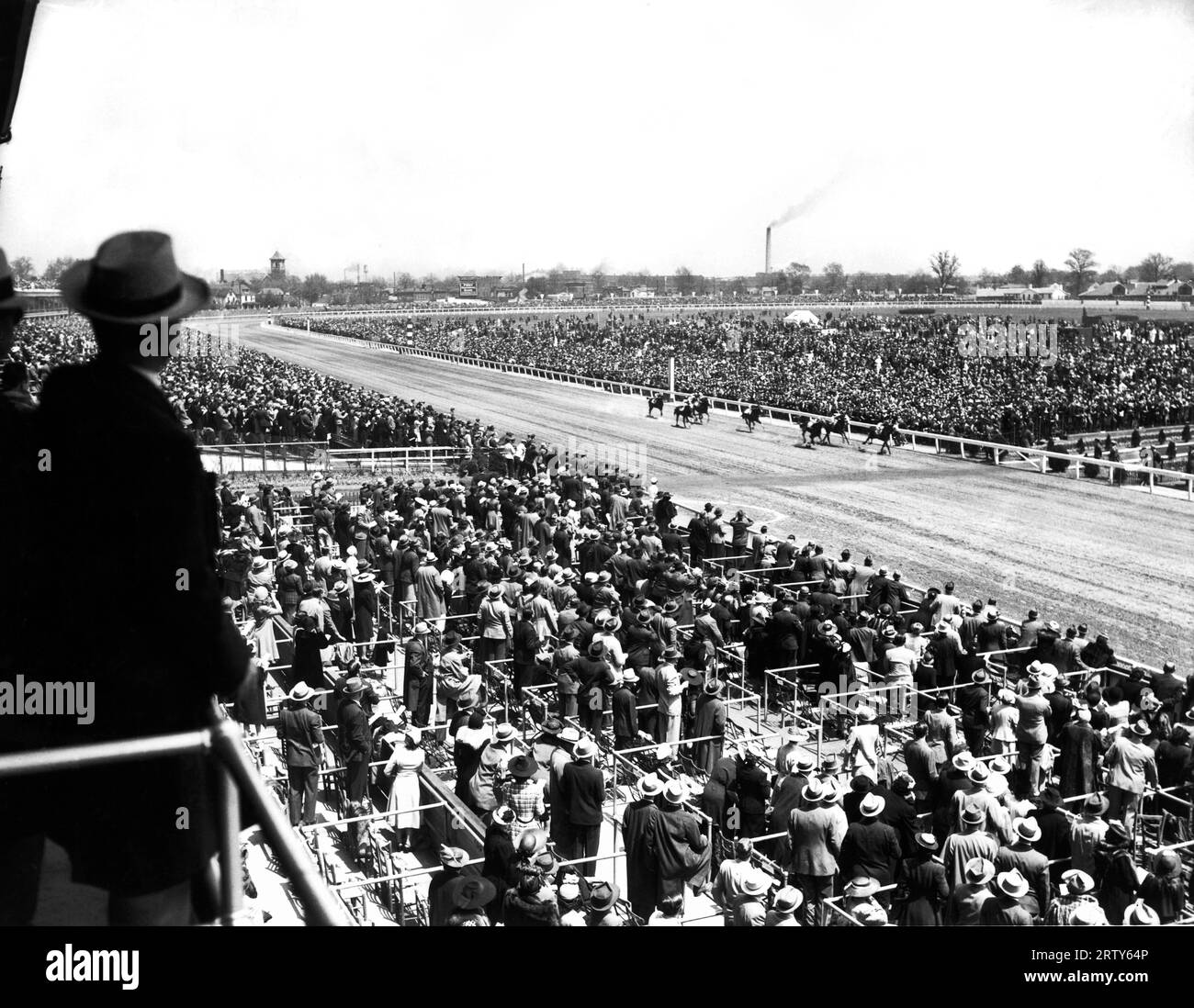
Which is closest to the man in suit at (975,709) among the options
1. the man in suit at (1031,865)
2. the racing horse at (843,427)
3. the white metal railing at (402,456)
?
the man in suit at (1031,865)

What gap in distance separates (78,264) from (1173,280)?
281 ft

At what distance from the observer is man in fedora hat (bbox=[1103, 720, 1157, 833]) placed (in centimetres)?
919

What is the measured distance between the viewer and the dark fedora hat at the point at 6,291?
3.15m

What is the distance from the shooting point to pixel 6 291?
3201mm

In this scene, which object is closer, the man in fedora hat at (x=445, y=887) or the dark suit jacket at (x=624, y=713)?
the man in fedora hat at (x=445, y=887)

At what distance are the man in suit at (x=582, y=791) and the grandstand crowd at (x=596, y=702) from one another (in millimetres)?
24

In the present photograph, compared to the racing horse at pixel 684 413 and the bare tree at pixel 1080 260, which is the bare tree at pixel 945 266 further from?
the racing horse at pixel 684 413

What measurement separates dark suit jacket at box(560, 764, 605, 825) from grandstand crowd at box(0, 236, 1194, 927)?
3 cm

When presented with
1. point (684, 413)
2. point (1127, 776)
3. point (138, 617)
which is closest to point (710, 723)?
point (1127, 776)

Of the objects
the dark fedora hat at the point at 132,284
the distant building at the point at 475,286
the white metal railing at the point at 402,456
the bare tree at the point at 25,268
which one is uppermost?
the distant building at the point at 475,286

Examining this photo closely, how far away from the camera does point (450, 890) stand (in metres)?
6.41

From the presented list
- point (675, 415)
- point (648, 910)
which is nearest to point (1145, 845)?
point (648, 910)

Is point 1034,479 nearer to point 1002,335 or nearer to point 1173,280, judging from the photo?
point 1002,335

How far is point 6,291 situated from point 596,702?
8.40 m
